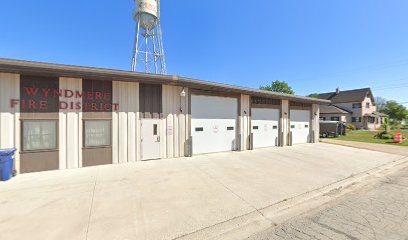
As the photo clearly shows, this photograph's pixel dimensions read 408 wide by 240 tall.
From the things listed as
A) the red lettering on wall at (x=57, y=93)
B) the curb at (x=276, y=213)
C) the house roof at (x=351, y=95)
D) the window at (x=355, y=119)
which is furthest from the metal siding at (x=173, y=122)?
the house roof at (x=351, y=95)

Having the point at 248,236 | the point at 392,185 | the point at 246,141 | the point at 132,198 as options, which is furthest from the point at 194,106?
the point at 392,185

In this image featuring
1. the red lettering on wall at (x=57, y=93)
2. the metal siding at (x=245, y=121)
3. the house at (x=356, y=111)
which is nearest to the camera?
the red lettering on wall at (x=57, y=93)

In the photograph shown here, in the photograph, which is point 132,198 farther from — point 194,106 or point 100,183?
point 194,106

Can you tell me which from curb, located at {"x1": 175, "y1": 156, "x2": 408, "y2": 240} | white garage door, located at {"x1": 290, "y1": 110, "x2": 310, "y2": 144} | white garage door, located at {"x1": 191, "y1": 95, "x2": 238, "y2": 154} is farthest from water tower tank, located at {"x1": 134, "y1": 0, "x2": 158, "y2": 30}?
curb, located at {"x1": 175, "y1": 156, "x2": 408, "y2": 240}

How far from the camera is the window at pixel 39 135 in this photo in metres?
6.31

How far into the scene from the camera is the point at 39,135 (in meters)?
6.47

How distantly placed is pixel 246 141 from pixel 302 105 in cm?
733

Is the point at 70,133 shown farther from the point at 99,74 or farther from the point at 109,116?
Result: the point at 99,74

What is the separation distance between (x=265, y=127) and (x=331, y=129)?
51.7 feet

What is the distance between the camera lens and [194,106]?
31.4ft

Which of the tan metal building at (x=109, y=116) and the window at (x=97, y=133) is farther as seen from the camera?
the window at (x=97, y=133)

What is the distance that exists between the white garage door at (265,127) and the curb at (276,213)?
20.4 ft

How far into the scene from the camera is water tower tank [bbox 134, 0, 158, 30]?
1572 cm

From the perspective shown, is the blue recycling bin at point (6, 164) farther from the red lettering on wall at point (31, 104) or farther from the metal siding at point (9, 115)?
the red lettering on wall at point (31, 104)
